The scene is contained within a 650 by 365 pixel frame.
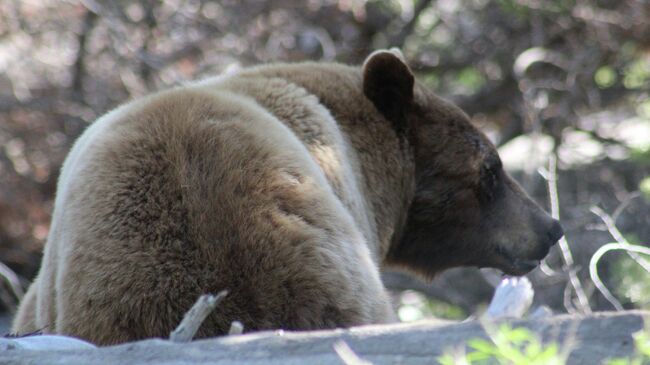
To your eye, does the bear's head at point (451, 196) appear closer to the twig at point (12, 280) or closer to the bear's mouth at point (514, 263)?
the bear's mouth at point (514, 263)

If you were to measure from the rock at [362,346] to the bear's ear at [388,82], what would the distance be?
2.18 metres

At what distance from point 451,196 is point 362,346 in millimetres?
2523

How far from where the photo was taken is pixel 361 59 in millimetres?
10180

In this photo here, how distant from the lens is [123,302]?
3.36 metres

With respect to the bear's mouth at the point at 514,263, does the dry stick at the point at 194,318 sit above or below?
above

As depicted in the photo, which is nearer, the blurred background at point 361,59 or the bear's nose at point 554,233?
the bear's nose at point 554,233

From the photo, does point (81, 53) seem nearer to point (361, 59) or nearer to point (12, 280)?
point (361, 59)

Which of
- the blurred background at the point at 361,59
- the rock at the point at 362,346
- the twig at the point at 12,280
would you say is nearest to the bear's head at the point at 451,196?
the twig at the point at 12,280

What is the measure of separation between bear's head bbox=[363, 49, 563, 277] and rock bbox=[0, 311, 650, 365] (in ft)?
7.33

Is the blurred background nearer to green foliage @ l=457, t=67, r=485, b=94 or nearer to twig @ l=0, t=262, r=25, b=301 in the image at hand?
green foliage @ l=457, t=67, r=485, b=94

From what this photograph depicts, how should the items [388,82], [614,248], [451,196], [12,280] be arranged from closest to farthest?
[614,248] → [388,82] → [451,196] → [12,280]

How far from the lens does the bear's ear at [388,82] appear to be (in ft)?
15.9

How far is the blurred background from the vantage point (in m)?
9.58

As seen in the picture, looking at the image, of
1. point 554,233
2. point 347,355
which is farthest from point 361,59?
point 347,355
